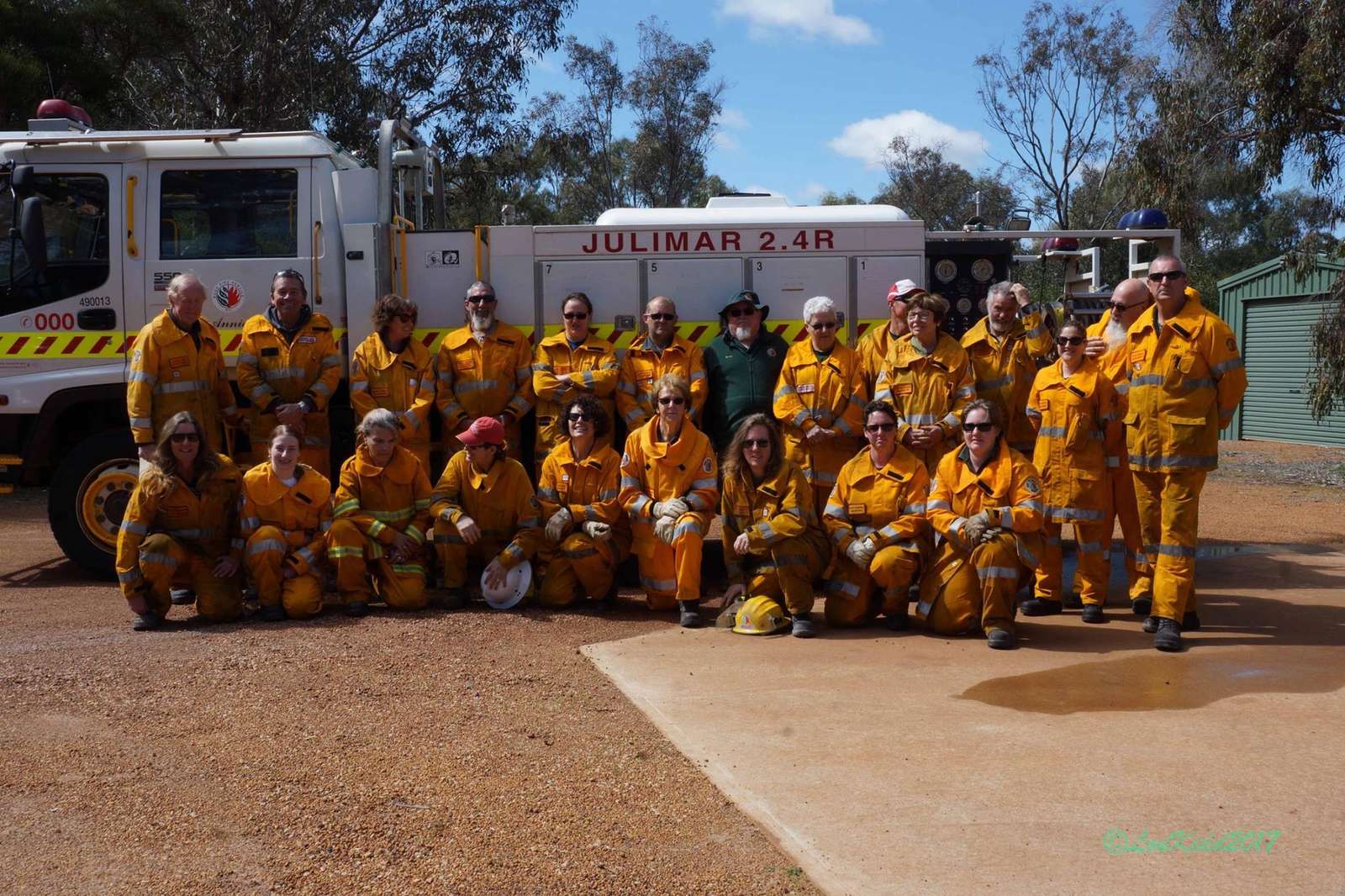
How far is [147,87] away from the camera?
18.8 meters

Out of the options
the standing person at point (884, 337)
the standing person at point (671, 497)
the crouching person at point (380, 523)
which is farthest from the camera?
the standing person at point (884, 337)

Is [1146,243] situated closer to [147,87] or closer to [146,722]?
[146,722]

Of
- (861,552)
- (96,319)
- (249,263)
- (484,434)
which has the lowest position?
(861,552)

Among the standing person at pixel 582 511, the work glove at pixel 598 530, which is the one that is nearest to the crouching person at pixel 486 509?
the standing person at pixel 582 511

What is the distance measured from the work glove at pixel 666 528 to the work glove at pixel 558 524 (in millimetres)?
596

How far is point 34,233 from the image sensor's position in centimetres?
740

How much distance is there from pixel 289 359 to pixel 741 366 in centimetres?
295

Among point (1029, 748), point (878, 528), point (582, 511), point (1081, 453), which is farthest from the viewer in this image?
point (582, 511)

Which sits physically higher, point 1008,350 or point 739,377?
point 1008,350

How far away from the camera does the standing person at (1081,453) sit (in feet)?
22.8

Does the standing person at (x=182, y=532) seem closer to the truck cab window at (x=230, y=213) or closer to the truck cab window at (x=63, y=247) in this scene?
the truck cab window at (x=230, y=213)

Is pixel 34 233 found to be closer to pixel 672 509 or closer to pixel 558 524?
pixel 558 524

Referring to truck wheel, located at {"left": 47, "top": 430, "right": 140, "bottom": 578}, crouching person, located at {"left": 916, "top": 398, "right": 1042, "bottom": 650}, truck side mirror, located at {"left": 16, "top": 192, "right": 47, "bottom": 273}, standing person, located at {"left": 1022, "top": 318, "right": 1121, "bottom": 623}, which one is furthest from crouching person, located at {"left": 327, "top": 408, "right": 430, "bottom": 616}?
standing person, located at {"left": 1022, "top": 318, "right": 1121, "bottom": 623}

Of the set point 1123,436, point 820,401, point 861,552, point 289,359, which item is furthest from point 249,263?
point 1123,436
